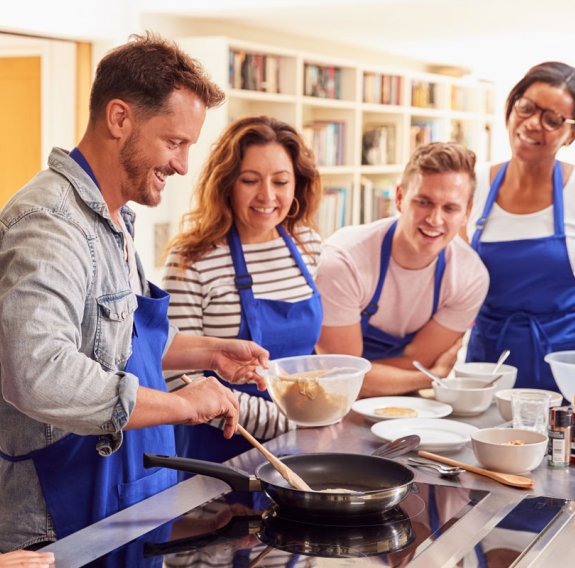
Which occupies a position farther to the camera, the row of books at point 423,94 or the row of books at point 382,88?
the row of books at point 423,94

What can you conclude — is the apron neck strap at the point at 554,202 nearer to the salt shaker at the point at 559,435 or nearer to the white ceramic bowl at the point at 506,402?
the white ceramic bowl at the point at 506,402

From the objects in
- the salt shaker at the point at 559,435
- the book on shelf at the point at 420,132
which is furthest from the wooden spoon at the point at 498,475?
the book on shelf at the point at 420,132

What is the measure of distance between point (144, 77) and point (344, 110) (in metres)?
4.96

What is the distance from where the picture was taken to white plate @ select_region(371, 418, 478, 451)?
1.91m

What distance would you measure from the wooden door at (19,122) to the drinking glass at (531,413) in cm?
337

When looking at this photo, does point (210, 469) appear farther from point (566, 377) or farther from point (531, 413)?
point (566, 377)

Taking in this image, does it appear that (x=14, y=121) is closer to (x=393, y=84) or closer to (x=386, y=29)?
(x=386, y=29)

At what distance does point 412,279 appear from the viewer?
252 cm

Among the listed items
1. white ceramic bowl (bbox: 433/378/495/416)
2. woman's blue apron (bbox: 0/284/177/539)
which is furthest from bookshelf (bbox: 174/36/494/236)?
woman's blue apron (bbox: 0/284/177/539)

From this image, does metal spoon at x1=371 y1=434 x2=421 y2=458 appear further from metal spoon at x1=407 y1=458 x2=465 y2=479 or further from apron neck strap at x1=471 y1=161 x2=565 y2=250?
apron neck strap at x1=471 y1=161 x2=565 y2=250

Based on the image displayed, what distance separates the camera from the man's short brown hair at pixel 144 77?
156 cm

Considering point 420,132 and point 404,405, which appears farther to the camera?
point 420,132

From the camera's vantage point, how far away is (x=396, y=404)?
2234 millimetres

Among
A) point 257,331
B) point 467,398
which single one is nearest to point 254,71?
point 257,331
